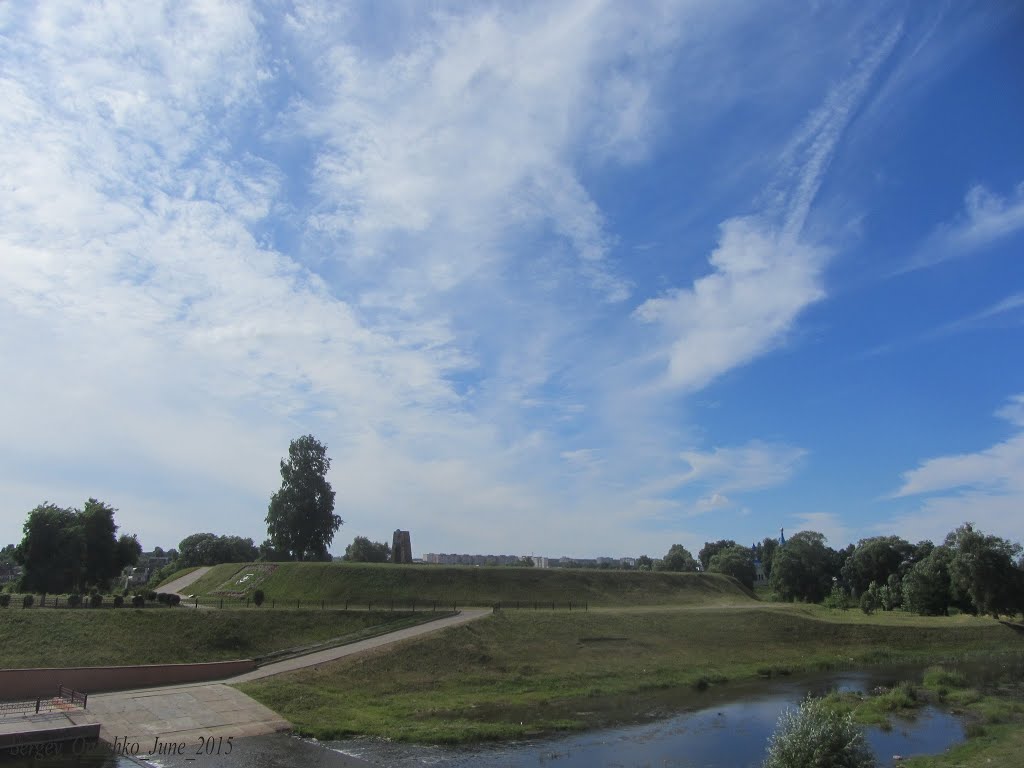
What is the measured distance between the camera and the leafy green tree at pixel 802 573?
94562mm

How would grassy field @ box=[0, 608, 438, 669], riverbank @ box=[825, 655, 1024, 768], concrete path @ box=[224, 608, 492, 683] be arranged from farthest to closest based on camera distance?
1. concrete path @ box=[224, 608, 492, 683]
2. grassy field @ box=[0, 608, 438, 669]
3. riverbank @ box=[825, 655, 1024, 768]

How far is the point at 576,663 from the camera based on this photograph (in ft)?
136

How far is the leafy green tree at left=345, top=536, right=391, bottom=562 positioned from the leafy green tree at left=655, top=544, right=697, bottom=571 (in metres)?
52.9

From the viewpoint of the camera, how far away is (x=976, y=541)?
64.9 metres

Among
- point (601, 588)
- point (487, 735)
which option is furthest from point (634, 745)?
point (601, 588)

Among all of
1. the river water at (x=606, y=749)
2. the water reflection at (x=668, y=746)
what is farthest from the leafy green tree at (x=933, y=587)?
the water reflection at (x=668, y=746)

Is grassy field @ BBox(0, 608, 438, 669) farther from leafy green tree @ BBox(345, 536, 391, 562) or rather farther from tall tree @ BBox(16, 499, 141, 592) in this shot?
leafy green tree @ BBox(345, 536, 391, 562)

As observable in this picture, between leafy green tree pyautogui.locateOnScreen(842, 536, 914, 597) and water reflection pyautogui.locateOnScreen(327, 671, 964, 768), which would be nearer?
water reflection pyautogui.locateOnScreen(327, 671, 964, 768)

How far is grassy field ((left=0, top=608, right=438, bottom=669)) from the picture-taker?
32.8 metres

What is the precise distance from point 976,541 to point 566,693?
164ft

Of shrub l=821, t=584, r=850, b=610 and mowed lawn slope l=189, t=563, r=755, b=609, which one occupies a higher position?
mowed lawn slope l=189, t=563, r=755, b=609

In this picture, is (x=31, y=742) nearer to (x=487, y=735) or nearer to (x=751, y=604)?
(x=487, y=735)

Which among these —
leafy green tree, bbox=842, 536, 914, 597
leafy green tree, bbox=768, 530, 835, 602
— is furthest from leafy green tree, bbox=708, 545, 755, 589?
leafy green tree, bbox=842, 536, 914, 597

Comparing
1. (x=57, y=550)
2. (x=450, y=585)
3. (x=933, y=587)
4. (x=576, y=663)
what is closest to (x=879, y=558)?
(x=933, y=587)
